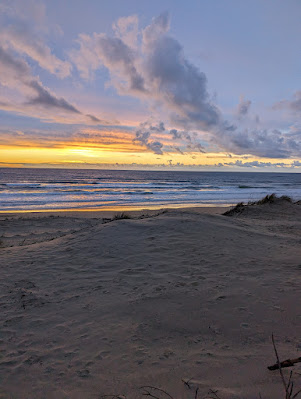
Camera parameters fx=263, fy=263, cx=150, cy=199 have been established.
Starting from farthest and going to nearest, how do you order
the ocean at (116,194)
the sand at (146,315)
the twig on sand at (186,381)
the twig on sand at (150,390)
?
the ocean at (116,194) < the sand at (146,315) < the twig on sand at (186,381) < the twig on sand at (150,390)

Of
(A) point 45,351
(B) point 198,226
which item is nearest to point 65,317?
(A) point 45,351

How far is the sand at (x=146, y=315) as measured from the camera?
2617 mm

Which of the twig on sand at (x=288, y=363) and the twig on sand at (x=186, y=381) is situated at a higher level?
the twig on sand at (x=288, y=363)

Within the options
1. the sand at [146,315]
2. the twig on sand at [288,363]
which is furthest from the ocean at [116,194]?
the twig on sand at [288,363]

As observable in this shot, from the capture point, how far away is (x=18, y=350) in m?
3.10

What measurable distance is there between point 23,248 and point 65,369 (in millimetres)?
5017

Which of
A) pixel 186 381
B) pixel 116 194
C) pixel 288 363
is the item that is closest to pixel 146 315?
pixel 186 381

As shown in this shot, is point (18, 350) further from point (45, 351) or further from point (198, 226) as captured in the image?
point (198, 226)

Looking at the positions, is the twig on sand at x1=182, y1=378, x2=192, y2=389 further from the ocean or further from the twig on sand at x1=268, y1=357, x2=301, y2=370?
the ocean

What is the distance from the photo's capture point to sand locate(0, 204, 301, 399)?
8.59ft

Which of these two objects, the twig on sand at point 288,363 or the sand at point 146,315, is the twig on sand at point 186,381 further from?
the twig on sand at point 288,363

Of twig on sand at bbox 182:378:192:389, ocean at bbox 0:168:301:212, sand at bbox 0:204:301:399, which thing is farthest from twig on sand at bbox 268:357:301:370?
ocean at bbox 0:168:301:212

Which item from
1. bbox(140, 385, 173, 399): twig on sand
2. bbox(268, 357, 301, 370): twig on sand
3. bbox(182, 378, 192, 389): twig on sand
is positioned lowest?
bbox(140, 385, 173, 399): twig on sand

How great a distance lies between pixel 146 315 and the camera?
3738 mm
